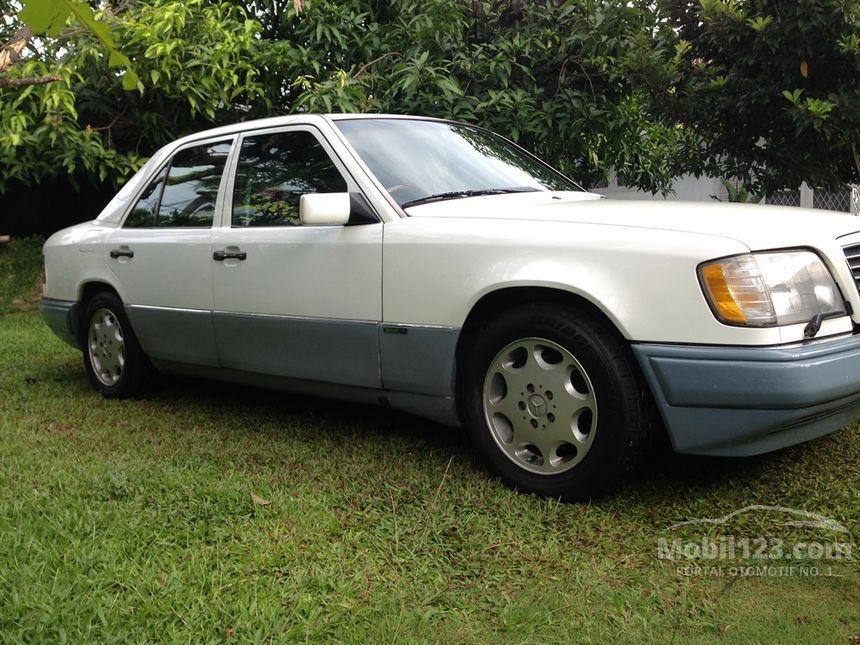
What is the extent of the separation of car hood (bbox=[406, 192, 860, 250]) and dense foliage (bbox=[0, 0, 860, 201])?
9.73 feet

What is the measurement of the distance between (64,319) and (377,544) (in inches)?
138

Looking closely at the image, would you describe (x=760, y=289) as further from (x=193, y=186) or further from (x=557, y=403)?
(x=193, y=186)

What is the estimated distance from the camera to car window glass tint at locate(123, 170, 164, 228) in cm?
498

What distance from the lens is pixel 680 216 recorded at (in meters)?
3.14

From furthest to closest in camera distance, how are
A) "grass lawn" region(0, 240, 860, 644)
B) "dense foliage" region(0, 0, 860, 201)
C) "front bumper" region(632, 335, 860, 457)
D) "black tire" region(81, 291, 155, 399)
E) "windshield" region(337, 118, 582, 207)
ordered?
"dense foliage" region(0, 0, 860, 201) → "black tire" region(81, 291, 155, 399) → "windshield" region(337, 118, 582, 207) → "front bumper" region(632, 335, 860, 457) → "grass lawn" region(0, 240, 860, 644)

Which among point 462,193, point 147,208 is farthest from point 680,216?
point 147,208

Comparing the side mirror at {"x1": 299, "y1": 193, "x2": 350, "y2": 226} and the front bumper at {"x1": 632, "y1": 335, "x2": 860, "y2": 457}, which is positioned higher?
the side mirror at {"x1": 299, "y1": 193, "x2": 350, "y2": 226}

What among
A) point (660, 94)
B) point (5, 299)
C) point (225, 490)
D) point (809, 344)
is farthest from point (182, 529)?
point (5, 299)

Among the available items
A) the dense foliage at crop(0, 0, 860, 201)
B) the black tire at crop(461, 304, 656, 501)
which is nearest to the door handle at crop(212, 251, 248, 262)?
the black tire at crop(461, 304, 656, 501)

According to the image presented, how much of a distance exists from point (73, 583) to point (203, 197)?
100 inches

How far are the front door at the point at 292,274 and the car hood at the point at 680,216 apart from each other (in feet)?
1.40

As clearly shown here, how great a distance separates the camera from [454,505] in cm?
324

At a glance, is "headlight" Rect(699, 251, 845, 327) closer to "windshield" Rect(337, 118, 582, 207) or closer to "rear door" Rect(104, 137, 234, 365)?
"windshield" Rect(337, 118, 582, 207)

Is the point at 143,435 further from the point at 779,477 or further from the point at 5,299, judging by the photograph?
the point at 5,299
